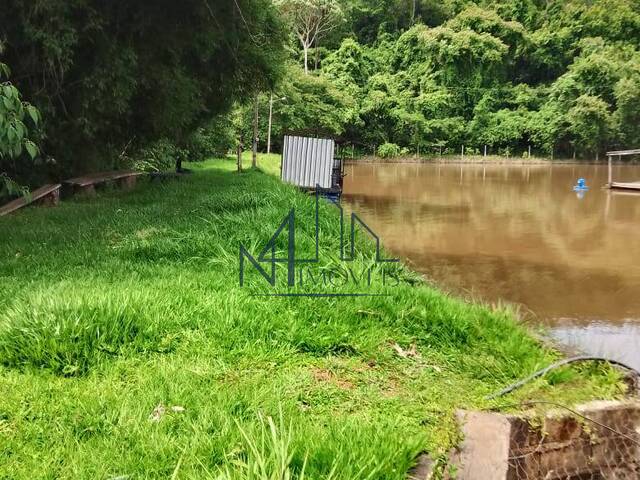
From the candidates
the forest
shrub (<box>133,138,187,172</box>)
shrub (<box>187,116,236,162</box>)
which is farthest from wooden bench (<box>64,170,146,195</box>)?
shrub (<box>187,116,236,162</box>)

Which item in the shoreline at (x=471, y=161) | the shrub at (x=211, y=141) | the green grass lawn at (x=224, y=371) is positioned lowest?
the green grass lawn at (x=224, y=371)

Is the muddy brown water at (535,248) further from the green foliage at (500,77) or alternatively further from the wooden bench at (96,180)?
the green foliage at (500,77)

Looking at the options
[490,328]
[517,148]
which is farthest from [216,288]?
[517,148]

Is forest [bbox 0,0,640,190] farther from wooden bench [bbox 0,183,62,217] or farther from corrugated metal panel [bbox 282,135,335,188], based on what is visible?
corrugated metal panel [bbox 282,135,335,188]

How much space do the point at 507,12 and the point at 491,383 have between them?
5427 centimetres

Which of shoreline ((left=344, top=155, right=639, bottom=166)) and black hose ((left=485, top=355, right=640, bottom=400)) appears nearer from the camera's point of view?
black hose ((left=485, top=355, right=640, bottom=400))

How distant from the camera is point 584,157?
1593 inches

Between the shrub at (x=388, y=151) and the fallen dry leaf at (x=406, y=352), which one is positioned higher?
the shrub at (x=388, y=151)

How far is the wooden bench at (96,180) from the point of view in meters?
10.2

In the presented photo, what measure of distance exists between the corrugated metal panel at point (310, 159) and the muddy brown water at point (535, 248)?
4.98 feet

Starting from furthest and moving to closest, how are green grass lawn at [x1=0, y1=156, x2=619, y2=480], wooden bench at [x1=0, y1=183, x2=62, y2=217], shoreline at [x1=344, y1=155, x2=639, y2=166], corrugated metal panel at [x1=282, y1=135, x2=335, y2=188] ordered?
shoreline at [x1=344, y1=155, x2=639, y2=166], corrugated metal panel at [x1=282, y1=135, x2=335, y2=188], wooden bench at [x1=0, y1=183, x2=62, y2=217], green grass lawn at [x1=0, y1=156, x2=619, y2=480]

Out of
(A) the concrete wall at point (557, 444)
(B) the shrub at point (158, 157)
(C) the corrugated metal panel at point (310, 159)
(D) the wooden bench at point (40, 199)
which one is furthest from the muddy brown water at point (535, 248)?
(D) the wooden bench at point (40, 199)

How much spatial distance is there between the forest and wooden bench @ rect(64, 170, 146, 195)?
329 millimetres

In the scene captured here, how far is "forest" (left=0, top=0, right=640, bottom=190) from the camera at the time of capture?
26.3ft
